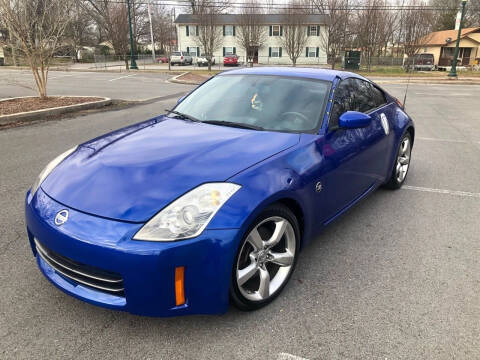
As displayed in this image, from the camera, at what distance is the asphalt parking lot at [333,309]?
7.06 feet

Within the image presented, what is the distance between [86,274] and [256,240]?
1001 millimetres

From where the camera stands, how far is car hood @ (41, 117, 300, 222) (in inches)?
84.0

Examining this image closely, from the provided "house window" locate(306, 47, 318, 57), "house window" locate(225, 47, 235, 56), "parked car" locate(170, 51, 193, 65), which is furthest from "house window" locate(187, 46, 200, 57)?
"house window" locate(306, 47, 318, 57)

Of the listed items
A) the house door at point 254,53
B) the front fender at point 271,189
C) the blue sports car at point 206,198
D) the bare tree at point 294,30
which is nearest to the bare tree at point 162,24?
the house door at point 254,53

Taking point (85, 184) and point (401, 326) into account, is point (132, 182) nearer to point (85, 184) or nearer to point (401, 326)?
point (85, 184)

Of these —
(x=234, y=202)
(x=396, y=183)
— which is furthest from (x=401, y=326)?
(x=396, y=183)

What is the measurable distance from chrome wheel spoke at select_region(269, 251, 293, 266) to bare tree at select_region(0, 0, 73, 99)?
1044 cm

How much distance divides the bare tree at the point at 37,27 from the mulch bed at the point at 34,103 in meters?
0.41

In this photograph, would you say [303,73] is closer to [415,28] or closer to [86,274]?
[86,274]

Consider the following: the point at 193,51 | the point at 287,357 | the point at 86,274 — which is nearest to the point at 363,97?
the point at 287,357

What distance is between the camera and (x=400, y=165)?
4809 mm

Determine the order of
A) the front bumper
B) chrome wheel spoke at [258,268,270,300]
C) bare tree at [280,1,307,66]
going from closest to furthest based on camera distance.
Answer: the front bumper, chrome wheel spoke at [258,268,270,300], bare tree at [280,1,307,66]

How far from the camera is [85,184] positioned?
7.62ft

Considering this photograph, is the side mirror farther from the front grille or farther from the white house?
the white house
